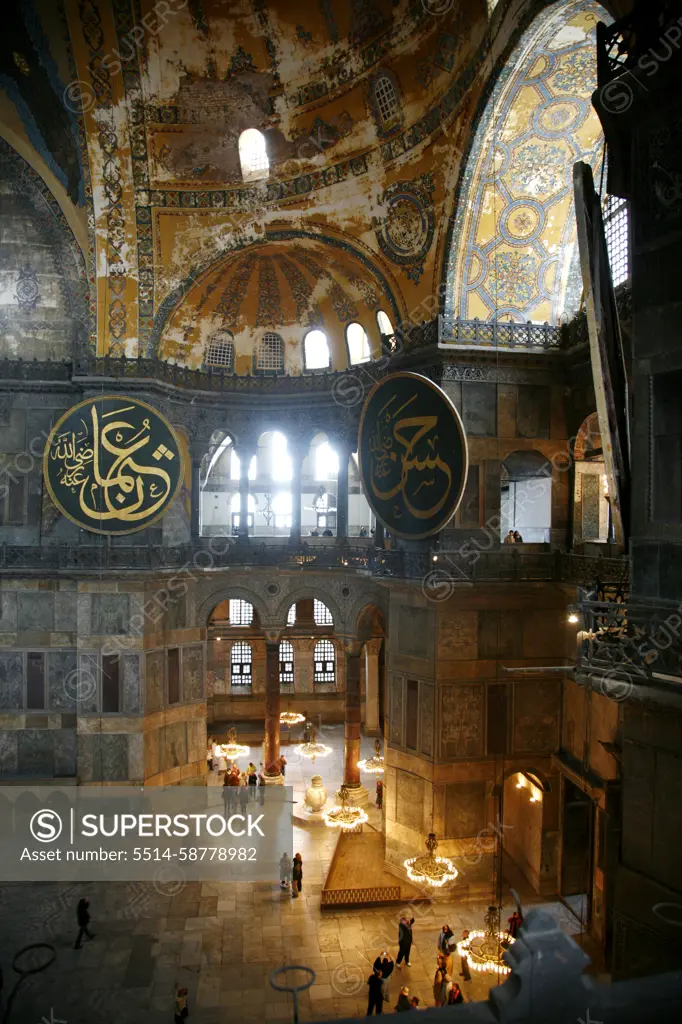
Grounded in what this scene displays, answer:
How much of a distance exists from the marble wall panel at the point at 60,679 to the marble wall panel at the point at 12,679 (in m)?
0.63

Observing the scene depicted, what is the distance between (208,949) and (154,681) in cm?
553

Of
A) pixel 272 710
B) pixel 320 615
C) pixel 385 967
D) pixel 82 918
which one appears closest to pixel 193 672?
pixel 272 710

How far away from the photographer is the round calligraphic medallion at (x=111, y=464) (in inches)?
567

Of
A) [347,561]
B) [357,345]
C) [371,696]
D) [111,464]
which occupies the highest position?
[357,345]

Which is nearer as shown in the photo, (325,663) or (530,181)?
(530,181)

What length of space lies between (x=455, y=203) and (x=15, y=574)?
→ 1121 centimetres

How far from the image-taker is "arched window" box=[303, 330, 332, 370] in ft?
55.2

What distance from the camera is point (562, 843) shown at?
12.5 m

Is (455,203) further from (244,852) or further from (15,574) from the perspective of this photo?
(244,852)

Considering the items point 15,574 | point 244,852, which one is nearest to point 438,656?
point 244,852

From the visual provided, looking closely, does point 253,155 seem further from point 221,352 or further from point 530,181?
point 530,181

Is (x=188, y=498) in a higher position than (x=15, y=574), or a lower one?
higher

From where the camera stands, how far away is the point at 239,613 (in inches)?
957

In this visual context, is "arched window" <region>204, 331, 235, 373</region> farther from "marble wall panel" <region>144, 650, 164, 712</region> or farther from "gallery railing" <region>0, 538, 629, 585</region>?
"marble wall panel" <region>144, 650, 164, 712</region>
